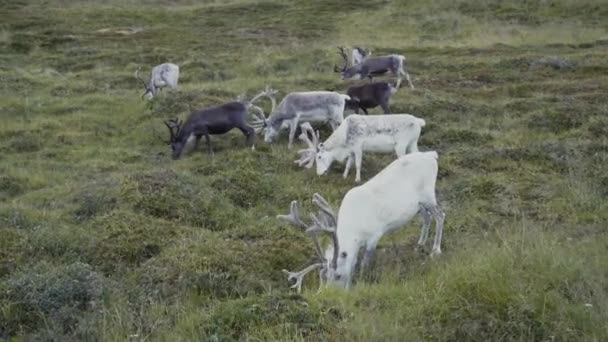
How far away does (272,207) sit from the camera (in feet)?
37.3

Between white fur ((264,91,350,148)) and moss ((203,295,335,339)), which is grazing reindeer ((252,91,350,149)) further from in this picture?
moss ((203,295,335,339))

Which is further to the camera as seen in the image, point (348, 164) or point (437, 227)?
point (348, 164)

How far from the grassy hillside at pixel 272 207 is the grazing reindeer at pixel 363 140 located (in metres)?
A: 0.41

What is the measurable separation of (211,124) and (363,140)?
4.05 m

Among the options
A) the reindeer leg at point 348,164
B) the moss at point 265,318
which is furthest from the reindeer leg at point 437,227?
the reindeer leg at point 348,164

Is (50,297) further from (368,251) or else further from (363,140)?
(363,140)

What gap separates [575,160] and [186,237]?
755 cm

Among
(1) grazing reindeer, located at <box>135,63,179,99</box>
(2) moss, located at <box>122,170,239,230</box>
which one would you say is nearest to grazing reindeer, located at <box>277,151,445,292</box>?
(2) moss, located at <box>122,170,239,230</box>

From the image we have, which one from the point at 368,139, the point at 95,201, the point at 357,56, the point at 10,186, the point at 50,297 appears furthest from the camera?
the point at 357,56

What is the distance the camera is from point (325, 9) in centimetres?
4681

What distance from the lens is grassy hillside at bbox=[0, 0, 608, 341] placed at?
18.7ft

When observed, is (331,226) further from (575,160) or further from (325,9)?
(325,9)

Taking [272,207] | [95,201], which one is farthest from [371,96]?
[95,201]

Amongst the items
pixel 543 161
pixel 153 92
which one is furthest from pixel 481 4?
pixel 543 161
